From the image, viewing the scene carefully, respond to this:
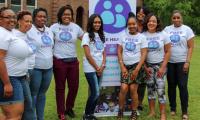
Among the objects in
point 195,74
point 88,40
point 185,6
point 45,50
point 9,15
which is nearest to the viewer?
point 9,15

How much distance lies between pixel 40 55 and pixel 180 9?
1709 inches

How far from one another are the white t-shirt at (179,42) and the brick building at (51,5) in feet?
106

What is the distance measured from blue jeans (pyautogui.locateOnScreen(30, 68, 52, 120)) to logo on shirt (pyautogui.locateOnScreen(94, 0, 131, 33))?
162 centimetres

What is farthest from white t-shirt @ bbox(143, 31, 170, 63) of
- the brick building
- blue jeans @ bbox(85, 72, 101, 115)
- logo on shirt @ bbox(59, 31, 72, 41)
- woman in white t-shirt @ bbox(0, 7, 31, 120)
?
the brick building

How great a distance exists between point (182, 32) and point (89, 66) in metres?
1.89

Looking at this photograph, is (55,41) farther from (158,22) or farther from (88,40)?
(158,22)

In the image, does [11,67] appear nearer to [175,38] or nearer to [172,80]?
[175,38]

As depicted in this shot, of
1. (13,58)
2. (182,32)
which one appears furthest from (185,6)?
(13,58)

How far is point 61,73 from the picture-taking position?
25.1 ft

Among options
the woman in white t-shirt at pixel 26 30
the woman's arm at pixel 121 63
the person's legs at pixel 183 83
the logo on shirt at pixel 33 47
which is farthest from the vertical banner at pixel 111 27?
the woman in white t-shirt at pixel 26 30

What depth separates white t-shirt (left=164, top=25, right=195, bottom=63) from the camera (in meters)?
7.99

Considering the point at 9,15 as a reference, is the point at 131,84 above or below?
below

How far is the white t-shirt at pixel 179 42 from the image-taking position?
799 cm

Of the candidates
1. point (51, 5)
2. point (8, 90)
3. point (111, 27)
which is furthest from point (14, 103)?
point (51, 5)
